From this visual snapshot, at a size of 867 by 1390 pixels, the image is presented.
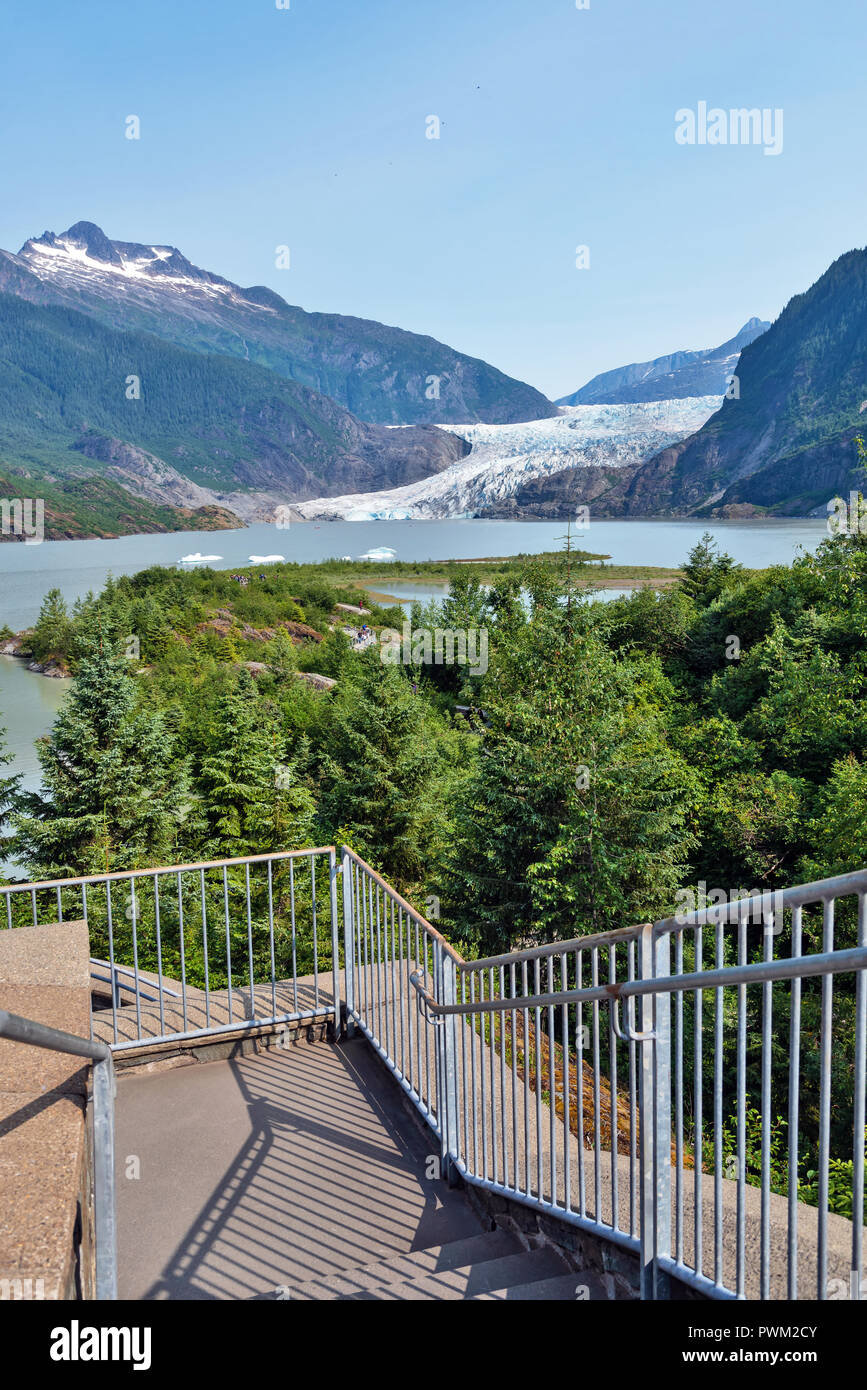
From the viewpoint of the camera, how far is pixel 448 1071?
3.82m

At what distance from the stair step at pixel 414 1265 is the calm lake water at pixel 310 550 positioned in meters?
26.2

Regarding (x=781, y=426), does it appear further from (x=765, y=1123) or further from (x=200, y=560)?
(x=765, y=1123)

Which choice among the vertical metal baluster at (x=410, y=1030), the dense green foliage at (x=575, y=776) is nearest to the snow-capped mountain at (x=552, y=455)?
the dense green foliage at (x=575, y=776)

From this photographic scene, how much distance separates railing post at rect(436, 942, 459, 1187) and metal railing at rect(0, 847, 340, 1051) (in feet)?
2.27

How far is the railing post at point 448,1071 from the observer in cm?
379

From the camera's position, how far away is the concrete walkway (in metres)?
3.30

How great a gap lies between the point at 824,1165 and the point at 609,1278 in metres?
1.31

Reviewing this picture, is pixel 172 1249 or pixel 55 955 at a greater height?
pixel 55 955

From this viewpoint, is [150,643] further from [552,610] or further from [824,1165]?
[824,1165]

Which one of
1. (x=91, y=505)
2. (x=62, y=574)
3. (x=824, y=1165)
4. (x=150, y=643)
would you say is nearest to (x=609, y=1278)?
(x=824, y=1165)

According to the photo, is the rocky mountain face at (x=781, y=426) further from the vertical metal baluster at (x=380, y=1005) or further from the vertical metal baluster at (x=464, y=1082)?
the vertical metal baluster at (x=464, y=1082)

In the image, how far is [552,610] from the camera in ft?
54.3

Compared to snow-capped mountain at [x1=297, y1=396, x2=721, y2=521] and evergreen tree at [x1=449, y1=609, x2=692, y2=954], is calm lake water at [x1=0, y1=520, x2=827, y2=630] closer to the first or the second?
snow-capped mountain at [x1=297, y1=396, x2=721, y2=521]
